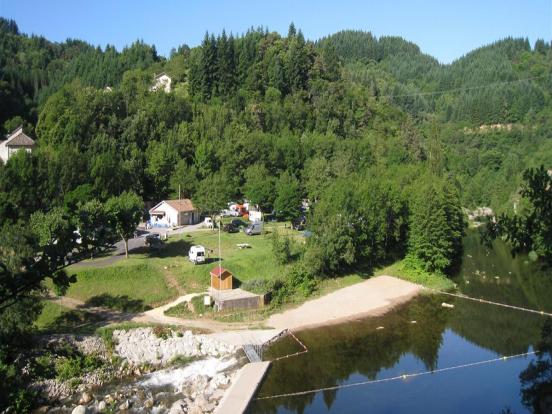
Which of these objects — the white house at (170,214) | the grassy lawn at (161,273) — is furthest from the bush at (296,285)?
the white house at (170,214)

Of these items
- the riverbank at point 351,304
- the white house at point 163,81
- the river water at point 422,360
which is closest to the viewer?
the river water at point 422,360

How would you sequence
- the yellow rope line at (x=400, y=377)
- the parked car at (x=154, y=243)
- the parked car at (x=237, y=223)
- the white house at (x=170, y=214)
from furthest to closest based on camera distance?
the parked car at (x=237, y=223), the white house at (x=170, y=214), the parked car at (x=154, y=243), the yellow rope line at (x=400, y=377)

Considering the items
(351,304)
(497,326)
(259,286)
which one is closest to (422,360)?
(497,326)

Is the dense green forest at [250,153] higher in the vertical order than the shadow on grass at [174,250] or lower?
higher

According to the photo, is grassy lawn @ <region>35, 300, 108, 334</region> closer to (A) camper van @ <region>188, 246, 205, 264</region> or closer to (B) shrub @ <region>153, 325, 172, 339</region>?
(B) shrub @ <region>153, 325, 172, 339</region>

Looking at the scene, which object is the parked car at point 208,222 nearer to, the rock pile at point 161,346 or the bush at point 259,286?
the bush at point 259,286

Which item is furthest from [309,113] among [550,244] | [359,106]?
[550,244]

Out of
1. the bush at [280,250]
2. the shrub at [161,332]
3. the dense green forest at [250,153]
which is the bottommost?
the shrub at [161,332]

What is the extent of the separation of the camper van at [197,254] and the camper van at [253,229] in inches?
347

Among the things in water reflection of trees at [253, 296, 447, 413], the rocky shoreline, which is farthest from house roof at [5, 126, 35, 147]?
water reflection of trees at [253, 296, 447, 413]

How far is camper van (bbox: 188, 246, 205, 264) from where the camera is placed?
39.1 m

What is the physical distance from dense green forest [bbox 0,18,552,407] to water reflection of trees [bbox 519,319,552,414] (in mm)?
14977

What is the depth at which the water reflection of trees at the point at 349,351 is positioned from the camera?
25.5m

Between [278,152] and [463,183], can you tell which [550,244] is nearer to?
[278,152]
